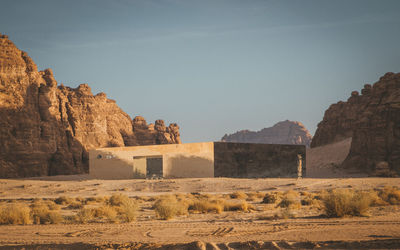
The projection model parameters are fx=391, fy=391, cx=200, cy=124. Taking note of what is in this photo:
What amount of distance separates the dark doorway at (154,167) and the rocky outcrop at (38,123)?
2178cm

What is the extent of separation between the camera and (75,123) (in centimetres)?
6362

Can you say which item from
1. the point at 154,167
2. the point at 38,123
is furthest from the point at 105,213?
the point at 38,123

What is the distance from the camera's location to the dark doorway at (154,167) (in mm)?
37938

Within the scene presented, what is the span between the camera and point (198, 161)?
36844 mm

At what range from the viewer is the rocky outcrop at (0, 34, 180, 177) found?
167 feet

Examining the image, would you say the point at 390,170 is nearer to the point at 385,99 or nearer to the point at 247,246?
the point at 385,99

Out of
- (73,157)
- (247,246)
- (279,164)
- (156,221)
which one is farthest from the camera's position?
(73,157)

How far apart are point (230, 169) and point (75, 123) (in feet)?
115

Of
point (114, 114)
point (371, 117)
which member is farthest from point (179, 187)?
point (114, 114)

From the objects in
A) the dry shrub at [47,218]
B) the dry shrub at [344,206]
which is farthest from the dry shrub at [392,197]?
the dry shrub at [47,218]

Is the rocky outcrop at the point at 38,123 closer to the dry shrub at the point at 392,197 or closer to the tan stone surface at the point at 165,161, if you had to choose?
the tan stone surface at the point at 165,161

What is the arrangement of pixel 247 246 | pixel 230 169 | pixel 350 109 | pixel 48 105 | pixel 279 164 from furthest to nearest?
pixel 350 109
pixel 48 105
pixel 279 164
pixel 230 169
pixel 247 246

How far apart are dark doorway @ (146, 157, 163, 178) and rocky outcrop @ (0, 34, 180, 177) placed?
858 inches

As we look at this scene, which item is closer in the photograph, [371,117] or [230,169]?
[230,169]
